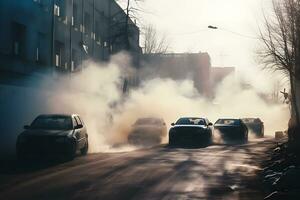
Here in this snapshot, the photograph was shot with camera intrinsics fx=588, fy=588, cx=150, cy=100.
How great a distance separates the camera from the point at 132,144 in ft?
96.4

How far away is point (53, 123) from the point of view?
20.3m

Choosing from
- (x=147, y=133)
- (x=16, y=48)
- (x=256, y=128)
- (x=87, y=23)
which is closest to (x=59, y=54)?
(x=16, y=48)

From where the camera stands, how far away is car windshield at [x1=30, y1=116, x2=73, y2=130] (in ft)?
65.7

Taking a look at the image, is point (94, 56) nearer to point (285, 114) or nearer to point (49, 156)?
point (49, 156)

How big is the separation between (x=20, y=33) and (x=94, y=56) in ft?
45.6

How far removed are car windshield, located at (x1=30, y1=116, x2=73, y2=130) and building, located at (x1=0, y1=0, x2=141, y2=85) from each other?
18.8 ft

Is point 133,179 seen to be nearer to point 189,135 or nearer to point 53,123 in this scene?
point 53,123

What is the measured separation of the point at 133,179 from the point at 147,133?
16838 millimetres

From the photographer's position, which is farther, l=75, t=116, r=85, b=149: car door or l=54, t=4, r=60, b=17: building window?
l=54, t=4, r=60, b=17: building window

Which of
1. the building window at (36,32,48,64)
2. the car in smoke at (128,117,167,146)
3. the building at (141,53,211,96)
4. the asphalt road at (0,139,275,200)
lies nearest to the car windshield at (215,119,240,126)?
the car in smoke at (128,117,167,146)

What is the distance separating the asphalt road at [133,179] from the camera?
440 inches

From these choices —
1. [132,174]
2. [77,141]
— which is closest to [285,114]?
[77,141]

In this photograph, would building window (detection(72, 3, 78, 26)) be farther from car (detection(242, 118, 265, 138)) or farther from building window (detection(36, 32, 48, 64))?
car (detection(242, 118, 265, 138))

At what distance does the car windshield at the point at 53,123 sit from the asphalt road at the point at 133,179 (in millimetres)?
1388
